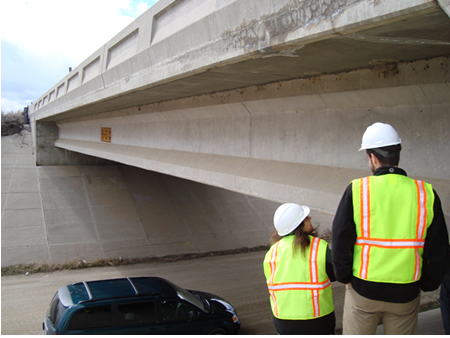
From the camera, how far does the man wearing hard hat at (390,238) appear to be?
242 cm

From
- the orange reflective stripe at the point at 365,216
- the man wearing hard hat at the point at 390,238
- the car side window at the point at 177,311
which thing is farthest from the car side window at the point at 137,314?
the orange reflective stripe at the point at 365,216

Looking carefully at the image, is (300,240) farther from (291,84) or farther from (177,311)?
(177,311)

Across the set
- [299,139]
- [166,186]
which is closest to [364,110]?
[299,139]

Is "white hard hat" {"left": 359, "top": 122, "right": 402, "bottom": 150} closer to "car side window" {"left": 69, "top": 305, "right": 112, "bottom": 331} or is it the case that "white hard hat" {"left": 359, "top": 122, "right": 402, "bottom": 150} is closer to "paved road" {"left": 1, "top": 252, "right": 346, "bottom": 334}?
"car side window" {"left": 69, "top": 305, "right": 112, "bottom": 331}

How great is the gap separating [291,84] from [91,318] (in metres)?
4.65

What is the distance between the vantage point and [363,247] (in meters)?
2.50

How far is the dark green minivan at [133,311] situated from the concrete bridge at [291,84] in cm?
222

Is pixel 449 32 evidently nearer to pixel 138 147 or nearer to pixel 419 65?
pixel 419 65

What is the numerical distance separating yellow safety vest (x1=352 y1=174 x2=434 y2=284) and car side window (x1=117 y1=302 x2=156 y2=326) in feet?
15.6

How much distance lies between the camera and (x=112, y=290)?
21.4 ft

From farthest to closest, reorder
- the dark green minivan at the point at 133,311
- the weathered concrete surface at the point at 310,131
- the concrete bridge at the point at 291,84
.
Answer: the dark green minivan at the point at 133,311 < the weathered concrete surface at the point at 310,131 < the concrete bridge at the point at 291,84

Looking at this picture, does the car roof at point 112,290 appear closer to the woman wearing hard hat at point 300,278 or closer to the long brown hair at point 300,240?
the woman wearing hard hat at point 300,278

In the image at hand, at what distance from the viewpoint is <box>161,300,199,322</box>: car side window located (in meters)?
6.41

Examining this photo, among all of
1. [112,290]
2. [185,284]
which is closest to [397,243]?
[112,290]
